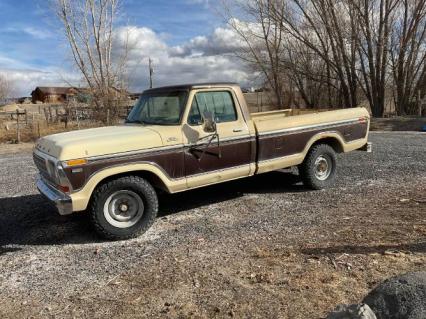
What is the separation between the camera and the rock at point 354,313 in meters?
2.82

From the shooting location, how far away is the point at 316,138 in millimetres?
7340

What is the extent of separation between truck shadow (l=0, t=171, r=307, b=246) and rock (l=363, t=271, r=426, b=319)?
3.59 meters

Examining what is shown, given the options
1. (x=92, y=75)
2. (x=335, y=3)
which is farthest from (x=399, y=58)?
(x=92, y=75)

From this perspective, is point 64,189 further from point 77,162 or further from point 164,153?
point 164,153

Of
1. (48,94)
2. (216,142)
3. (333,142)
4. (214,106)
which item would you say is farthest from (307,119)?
(48,94)

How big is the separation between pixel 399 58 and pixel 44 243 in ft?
72.3

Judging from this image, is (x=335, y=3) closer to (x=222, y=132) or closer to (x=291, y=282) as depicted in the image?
(x=222, y=132)

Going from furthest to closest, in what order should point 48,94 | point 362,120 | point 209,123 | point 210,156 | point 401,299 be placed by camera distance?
1. point 48,94
2. point 362,120
3. point 210,156
4. point 209,123
5. point 401,299

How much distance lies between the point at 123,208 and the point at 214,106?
76.0 inches

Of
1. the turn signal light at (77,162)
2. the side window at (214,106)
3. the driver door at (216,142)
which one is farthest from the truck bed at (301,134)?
the turn signal light at (77,162)

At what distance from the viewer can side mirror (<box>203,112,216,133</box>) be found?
5909 millimetres

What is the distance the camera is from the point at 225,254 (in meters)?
4.86

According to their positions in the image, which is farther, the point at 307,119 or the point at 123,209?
the point at 307,119

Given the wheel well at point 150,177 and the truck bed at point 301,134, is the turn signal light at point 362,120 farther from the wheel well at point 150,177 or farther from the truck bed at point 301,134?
the wheel well at point 150,177
